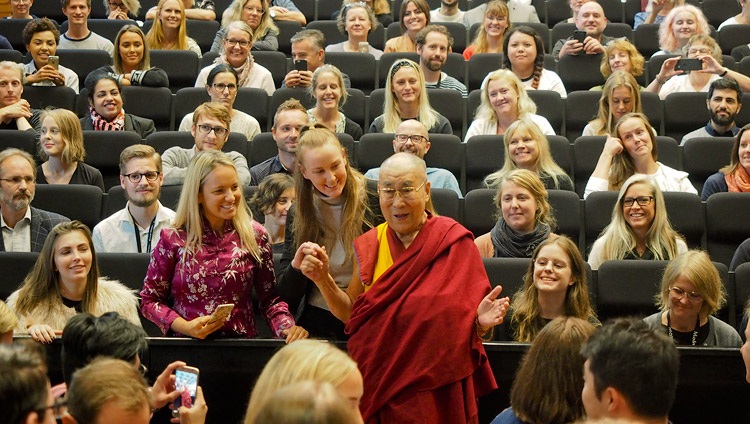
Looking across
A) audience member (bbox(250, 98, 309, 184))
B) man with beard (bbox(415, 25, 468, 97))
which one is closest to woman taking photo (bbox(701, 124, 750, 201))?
man with beard (bbox(415, 25, 468, 97))

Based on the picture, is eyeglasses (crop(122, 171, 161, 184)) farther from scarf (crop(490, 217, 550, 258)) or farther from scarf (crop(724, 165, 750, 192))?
scarf (crop(724, 165, 750, 192))

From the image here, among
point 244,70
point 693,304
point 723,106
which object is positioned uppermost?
point 244,70

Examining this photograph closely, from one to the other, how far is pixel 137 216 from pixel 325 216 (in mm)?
1378

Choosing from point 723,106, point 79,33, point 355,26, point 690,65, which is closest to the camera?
point 723,106

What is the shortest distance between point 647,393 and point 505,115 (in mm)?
3245

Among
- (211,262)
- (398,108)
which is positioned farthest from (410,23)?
(211,262)

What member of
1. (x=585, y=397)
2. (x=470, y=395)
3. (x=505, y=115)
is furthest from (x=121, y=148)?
(x=585, y=397)

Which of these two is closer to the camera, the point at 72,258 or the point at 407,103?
the point at 72,258

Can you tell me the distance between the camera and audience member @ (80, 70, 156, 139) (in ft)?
16.8

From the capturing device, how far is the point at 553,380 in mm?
2107

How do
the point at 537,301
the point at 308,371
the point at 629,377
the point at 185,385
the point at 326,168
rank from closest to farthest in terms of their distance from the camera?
the point at 308,371, the point at 629,377, the point at 185,385, the point at 326,168, the point at 537,301

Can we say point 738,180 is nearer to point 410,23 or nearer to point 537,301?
point 537,301

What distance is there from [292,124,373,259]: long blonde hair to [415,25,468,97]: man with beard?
2.74 m

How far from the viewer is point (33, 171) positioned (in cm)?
418
